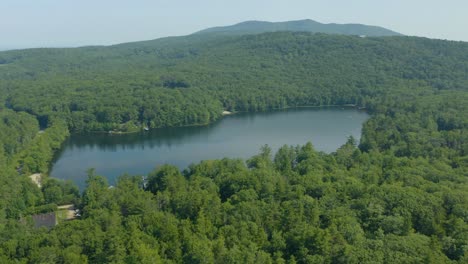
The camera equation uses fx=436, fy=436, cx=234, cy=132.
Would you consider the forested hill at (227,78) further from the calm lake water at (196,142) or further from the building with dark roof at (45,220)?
the building with dark roof at (45,220)

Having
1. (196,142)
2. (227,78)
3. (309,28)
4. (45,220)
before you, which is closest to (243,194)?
(45,220)

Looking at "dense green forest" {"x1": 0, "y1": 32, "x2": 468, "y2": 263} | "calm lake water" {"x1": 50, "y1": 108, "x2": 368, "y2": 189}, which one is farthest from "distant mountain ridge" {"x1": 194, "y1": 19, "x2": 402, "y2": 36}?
"calm lake water" {"x1": 50, "y1": 108, "x2": 368, "y2": 189}

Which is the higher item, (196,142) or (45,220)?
(45,220)

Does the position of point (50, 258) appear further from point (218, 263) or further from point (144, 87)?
point (144, 87)

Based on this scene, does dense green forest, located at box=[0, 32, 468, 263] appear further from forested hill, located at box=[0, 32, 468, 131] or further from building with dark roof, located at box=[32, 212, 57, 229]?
building with dark roof, located at box=[32, 212, 57, 229]

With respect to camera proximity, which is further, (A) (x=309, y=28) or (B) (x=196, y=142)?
(A) (x=309, y=28)

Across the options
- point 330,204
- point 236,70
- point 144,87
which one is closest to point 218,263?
point 330,204

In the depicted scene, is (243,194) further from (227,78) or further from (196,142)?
(227,78)
